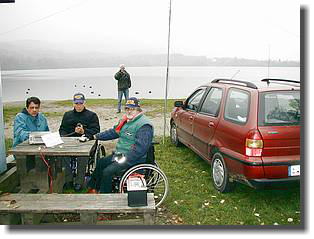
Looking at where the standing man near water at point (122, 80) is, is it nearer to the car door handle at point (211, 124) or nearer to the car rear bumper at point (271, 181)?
the car door handle at point (211, 124)

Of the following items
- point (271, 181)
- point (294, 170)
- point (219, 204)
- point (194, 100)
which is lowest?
point (219, 204)

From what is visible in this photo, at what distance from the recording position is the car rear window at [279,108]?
3525 mm

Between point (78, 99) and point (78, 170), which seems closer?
point (78, 170)

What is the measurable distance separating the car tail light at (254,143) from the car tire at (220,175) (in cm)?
55

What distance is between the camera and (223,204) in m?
3.81

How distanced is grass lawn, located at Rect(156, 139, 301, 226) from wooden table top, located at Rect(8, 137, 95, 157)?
1.15m

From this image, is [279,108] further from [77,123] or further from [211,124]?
[77,123]

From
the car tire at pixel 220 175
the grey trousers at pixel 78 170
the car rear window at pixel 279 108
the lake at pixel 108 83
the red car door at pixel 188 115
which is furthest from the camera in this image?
the lake at pixel 108 83

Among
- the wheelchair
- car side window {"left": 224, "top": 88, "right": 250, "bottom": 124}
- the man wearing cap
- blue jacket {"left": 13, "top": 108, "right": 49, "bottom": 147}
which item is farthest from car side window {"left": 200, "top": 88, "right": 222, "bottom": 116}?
blue jacket {"left": 13, "top": 108, "right": 49, "bottom": 147}

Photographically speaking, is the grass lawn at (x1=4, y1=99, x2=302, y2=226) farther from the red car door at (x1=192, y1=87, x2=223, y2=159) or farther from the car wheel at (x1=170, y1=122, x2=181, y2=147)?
the car wheel at (x1=170, y1=122, x2=181, y2=147)

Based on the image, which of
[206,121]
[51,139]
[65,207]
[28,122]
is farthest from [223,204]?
[28,122]

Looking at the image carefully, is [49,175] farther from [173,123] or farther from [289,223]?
[173,123]

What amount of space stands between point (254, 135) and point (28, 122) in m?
2.82

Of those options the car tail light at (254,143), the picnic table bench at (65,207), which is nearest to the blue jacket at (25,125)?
the picnic table bench at (65,207)
